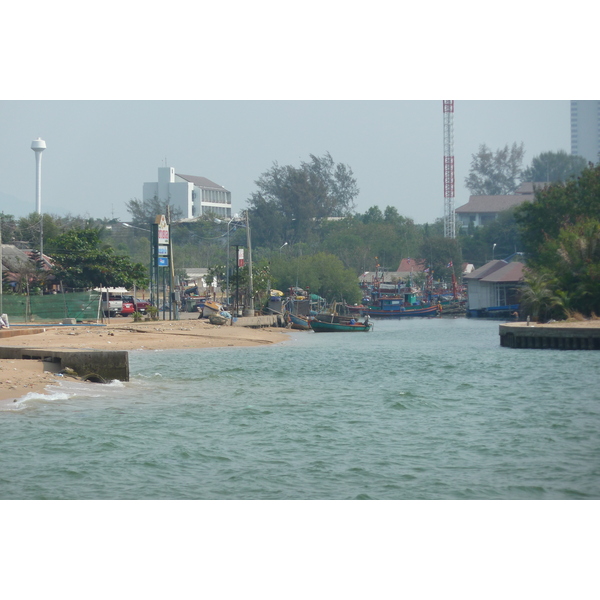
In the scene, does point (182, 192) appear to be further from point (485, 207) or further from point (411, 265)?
point (485, 207)

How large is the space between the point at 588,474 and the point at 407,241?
10844cm

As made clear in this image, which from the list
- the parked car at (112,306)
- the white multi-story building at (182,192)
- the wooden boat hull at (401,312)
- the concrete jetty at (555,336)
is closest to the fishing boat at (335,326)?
the parked car at (112,306)

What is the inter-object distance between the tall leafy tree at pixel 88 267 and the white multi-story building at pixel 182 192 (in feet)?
233

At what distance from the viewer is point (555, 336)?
36.4 m

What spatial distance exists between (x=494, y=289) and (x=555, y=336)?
4778 cm

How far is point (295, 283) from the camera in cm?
8625

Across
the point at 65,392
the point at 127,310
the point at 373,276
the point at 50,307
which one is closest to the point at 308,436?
the point at 65,392

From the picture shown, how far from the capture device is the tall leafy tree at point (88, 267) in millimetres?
54375

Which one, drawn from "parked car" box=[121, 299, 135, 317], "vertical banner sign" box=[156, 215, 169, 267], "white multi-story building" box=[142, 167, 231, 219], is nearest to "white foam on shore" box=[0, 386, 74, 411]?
"vertical banner sign" box=[156, 215, 169, 267]

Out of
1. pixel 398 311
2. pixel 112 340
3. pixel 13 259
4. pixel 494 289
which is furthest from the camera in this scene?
pixel 398 311

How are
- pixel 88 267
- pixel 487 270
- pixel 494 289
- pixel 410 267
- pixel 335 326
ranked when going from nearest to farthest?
pixel 88 267, pixel 335 326, pixel 494 289, pixel 487 270, pixel 410 267

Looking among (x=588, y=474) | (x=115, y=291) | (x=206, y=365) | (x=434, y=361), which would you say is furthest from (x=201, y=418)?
(x=115, y=291)

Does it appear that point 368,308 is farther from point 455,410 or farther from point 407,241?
point 455,410

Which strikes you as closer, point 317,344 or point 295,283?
point 317,344
